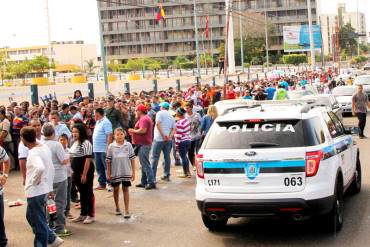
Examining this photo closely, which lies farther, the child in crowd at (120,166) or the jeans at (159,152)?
the jeans at (159,152)

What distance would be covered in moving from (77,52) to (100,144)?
165 metres

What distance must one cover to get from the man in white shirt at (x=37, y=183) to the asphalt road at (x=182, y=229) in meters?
1.06

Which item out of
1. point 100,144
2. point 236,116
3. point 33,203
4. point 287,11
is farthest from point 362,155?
point 287,11

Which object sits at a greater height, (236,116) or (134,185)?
(236,116)

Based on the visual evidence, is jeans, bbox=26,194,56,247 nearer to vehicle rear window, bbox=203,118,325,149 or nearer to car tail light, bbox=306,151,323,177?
vehicle rear window, bbox=203,118,325,149

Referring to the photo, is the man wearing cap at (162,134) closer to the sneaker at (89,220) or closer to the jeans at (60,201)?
the sneaker at (89,220)

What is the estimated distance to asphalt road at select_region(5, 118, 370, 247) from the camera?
7.85 metres

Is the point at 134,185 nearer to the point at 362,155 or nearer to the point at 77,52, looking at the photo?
the point at 362,155

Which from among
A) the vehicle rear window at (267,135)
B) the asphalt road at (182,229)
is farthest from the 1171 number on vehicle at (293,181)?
the asphalt road at (182,229)

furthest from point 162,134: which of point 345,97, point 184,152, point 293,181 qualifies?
point 345,97

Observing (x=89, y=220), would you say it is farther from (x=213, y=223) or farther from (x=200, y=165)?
(x=200, y=165)

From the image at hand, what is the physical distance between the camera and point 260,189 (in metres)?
7.40

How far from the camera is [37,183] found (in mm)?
7105

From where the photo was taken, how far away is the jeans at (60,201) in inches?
335
